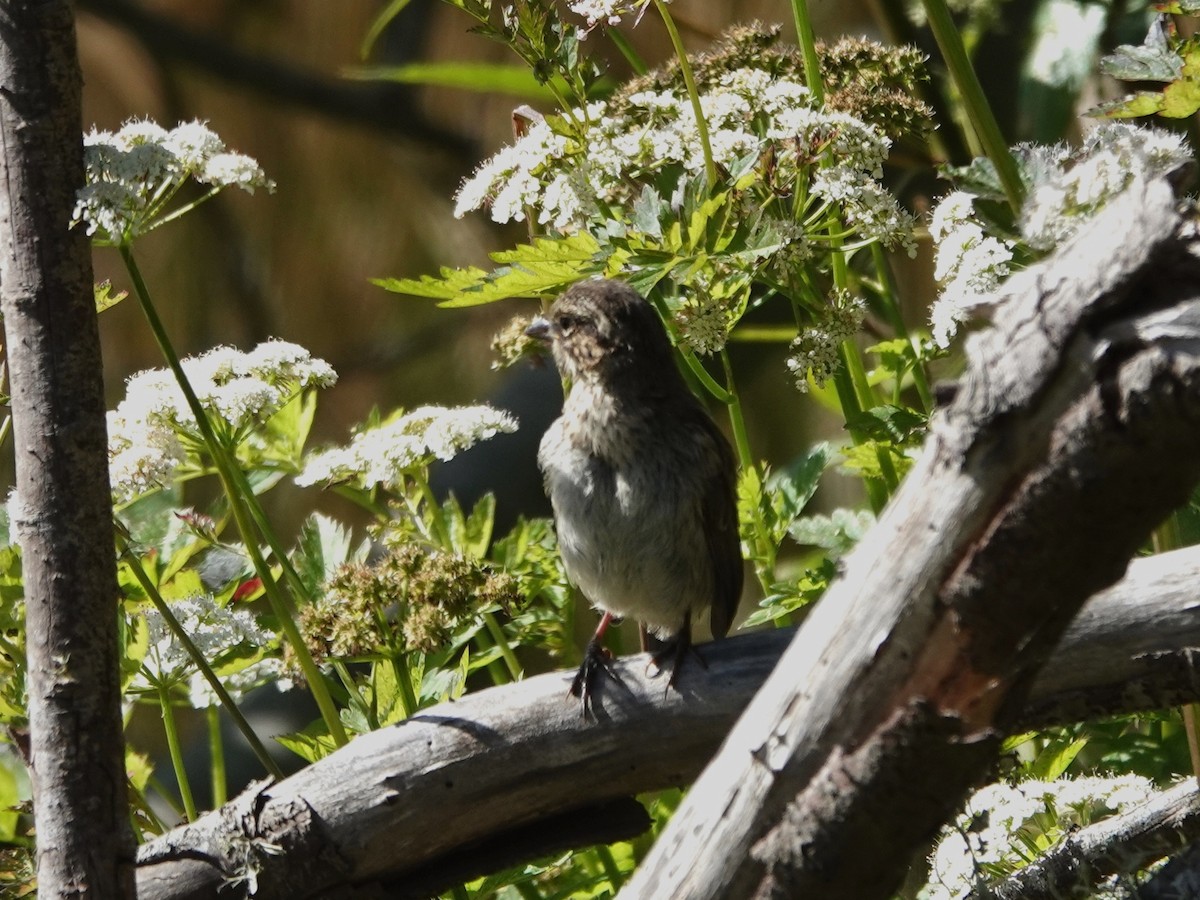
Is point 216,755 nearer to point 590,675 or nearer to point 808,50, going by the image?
point 590,675

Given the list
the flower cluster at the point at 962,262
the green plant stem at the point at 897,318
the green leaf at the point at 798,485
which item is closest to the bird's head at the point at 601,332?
the green leaf at the point at 798,485

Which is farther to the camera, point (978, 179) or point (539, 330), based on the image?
point (539, 330)

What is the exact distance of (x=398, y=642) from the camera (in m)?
2.42

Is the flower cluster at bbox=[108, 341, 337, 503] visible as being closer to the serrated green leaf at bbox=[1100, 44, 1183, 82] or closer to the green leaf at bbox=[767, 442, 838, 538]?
the green leaf at bbox=[767, 442, 838, 538]

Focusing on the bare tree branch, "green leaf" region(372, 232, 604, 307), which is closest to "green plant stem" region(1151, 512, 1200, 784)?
"green leaf" region(372, 232, 604, 307)

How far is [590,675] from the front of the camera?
2.46m

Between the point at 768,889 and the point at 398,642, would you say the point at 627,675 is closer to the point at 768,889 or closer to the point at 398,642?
the point at 398,642

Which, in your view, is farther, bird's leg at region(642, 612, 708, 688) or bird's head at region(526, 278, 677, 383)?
bird's head at region(526, 278, 677, 383)

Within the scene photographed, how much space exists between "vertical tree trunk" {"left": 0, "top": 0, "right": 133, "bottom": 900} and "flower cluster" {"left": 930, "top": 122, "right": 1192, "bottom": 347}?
1194 millimetres

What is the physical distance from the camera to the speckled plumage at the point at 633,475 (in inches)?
111

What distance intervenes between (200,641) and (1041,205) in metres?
1.50

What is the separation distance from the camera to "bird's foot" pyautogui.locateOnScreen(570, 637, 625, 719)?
240 centimetres

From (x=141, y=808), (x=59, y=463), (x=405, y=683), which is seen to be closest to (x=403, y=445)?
(x=405, y=683)

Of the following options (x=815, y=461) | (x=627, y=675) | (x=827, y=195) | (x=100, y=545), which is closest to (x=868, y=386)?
(x=815, y=461)
